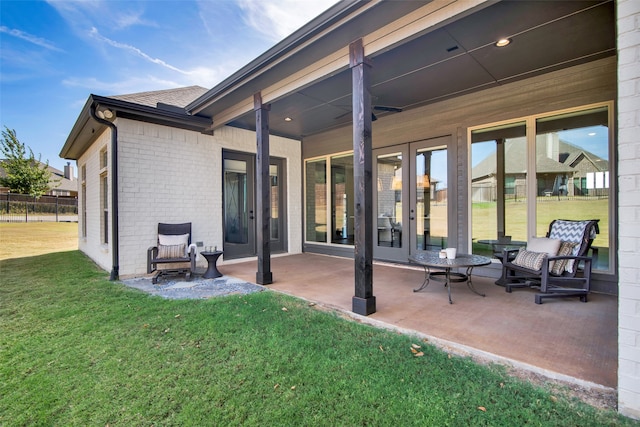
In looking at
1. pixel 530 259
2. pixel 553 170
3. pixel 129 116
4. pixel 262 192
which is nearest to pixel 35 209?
pixel 129 116

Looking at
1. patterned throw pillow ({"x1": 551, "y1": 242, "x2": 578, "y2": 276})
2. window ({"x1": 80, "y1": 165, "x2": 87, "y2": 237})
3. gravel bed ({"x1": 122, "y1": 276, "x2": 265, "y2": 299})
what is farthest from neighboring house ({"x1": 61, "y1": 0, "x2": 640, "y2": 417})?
window ({"x1": 80, "y1": 165, "x2": 87, "y2": 237})

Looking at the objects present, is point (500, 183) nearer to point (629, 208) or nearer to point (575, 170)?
point (575, 170)

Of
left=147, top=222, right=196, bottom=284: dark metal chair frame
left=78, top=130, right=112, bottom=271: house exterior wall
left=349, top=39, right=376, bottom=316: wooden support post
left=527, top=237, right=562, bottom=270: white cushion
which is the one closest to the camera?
left=349, top=39, right=376, bottom=316: wooden support post

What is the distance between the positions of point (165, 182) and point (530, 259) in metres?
6.20

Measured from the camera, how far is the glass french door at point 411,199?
540cm

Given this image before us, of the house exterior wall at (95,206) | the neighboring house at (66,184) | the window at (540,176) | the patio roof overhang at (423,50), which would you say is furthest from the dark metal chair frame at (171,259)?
the neighboring house at (66,184)

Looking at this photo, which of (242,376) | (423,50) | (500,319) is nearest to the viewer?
(242,376)

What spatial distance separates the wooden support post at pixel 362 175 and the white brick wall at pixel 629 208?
74.6 inches

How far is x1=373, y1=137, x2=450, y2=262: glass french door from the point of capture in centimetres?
540

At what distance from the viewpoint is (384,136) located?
609 centimetres

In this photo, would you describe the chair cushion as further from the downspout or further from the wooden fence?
the wooden fence

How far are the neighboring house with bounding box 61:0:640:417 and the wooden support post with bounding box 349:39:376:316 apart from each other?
2 centimetres

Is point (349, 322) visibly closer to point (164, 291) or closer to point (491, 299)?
point (491, 299)

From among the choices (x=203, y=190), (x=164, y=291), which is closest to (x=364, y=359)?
(x=164, y=291)
